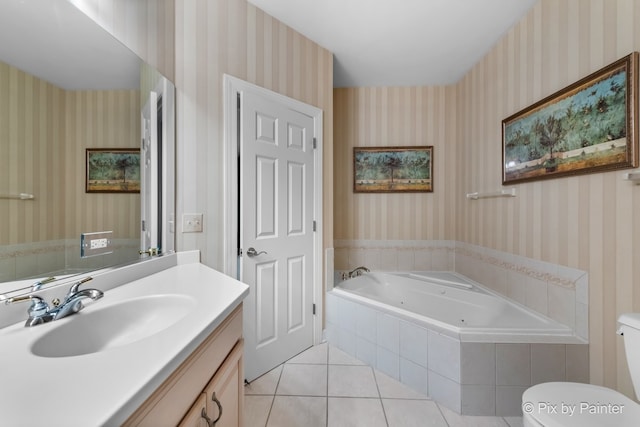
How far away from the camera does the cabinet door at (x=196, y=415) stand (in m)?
0.61

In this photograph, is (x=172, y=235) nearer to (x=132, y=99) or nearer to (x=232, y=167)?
(x=232, y=167)

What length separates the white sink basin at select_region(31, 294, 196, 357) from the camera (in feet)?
2.20

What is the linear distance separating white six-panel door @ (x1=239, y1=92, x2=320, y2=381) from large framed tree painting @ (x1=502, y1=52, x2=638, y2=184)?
1.58m

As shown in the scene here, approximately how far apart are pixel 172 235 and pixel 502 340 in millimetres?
2004

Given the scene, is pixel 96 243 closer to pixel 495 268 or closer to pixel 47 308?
pixel 47 308

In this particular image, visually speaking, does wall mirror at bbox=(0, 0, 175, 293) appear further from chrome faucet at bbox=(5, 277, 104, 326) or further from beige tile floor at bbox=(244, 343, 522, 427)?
beige tile floor at bbox=(244, 343, 522, 427)

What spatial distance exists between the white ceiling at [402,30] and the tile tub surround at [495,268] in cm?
178

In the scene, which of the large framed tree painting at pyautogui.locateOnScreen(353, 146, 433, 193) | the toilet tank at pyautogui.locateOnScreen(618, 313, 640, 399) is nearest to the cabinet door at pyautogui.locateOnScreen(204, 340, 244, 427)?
the toilet tank at pyautogui.locateOnScreen(618, 313, 640, 399)

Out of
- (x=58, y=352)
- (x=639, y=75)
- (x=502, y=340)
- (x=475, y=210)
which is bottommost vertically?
(x=502, y=340)

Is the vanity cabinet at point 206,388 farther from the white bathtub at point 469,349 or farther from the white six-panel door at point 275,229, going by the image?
the white bathtub at point 469,349

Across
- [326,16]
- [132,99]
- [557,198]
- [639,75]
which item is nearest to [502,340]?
[557,198]

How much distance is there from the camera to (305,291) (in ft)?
6.59

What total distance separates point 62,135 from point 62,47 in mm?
342

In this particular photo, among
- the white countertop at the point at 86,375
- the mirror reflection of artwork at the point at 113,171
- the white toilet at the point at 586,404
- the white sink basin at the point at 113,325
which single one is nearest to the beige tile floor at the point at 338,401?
the white toilet at the point at 586,404
